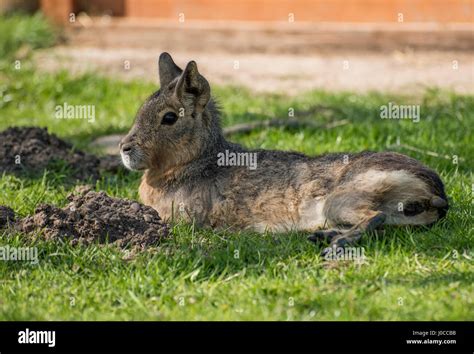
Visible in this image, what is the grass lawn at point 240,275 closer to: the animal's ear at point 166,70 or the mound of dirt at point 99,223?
the mound of dirt at point 99,223

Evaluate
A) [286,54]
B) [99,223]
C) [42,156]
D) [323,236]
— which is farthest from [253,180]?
[286,54]

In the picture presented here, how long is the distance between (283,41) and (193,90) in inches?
227

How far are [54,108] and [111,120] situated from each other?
43.9 inches

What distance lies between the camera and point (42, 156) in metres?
8.21

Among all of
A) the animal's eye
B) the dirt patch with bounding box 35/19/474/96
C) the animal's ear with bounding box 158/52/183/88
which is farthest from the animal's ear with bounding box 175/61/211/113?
the dirt patch with bounding box 35/19/474/96

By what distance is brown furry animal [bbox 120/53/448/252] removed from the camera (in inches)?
246

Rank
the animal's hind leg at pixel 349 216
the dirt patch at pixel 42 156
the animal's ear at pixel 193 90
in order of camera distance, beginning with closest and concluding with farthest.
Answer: the animal's hind leg at pixel 349 216, the animal's ear at pixel 193 90, the dirt patch at pixel 42 156

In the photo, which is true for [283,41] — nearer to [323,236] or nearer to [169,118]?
[169,118]

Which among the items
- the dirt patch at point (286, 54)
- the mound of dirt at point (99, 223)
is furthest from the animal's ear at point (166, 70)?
the dirt patch at point (286, 54)

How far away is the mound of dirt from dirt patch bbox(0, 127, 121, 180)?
5.03 ft

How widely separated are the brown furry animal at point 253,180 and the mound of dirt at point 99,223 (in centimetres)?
39

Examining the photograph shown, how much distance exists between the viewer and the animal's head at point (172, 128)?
6898 millimetres

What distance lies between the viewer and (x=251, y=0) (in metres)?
13.1

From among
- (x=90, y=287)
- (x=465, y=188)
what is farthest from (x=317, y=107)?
(x=90, y=287)
